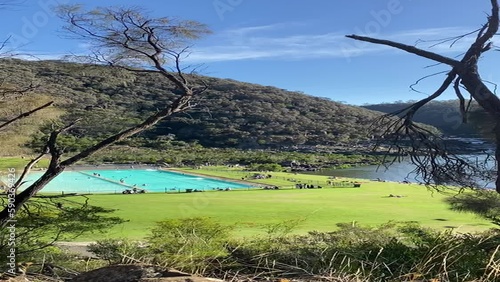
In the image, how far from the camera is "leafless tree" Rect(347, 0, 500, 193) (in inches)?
130

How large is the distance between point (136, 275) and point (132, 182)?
3017cm

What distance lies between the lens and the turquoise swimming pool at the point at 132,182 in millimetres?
26981

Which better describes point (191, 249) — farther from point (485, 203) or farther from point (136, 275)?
point (485, 203)

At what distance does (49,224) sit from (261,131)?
184 feet

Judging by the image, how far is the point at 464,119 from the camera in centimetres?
368

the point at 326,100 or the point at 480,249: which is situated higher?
the point at 326,100

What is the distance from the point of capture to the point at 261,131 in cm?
6159

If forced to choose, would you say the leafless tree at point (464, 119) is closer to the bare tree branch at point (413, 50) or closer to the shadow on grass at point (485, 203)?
the bare tree branch at point (413, 50)

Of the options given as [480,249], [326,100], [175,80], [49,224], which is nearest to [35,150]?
[49,224]

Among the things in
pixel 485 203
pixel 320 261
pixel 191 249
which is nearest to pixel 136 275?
pixel 191 249

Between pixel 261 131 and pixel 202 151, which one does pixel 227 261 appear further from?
pixel 261 131

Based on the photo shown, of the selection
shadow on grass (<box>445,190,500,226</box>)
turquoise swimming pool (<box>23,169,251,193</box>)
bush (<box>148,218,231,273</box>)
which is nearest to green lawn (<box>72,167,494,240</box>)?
shadow on grass (<box>445,190,500,226</box>)

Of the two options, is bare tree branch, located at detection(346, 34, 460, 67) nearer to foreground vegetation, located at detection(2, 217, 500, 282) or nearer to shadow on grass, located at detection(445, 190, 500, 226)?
foreground vegetation, located at detection(2, 217, 500, 282)

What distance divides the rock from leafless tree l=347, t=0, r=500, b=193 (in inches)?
83.6
